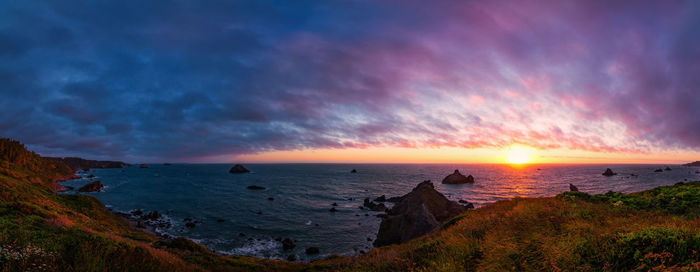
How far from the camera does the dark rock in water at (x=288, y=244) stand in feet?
102

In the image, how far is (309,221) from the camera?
141ft

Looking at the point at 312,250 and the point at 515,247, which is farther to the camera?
the point at 312,250

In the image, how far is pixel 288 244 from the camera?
31344 mm

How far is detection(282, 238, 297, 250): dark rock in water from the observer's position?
3094cm

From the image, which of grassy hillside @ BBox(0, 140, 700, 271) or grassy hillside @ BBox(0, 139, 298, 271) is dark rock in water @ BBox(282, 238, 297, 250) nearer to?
grassy hillside @ BBox(0, 139, 298, 271)

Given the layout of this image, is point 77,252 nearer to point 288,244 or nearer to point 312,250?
point 312,250

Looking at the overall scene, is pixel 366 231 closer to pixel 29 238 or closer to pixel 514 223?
pixel 514 223

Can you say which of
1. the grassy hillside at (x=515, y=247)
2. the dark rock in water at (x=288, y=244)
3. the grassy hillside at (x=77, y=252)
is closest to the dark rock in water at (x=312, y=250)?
the dark rock in water at (x=288, y=244)

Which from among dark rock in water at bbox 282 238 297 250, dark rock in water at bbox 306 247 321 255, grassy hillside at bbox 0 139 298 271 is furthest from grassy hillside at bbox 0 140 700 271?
dark rock in water at bbox 282 238 297 250

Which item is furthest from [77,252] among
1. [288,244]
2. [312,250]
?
[288,244]

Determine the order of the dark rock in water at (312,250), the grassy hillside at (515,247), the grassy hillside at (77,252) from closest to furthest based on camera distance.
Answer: the grassy hillside at (515,247)
the grassy hillside at (77,252)
the dark rock in water at (312,250)

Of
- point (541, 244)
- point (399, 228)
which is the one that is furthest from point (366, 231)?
point (541, 244)

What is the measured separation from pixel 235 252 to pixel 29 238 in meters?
22.5

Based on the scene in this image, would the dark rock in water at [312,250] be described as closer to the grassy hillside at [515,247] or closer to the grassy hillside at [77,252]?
the grassy hillside at [77,252]
